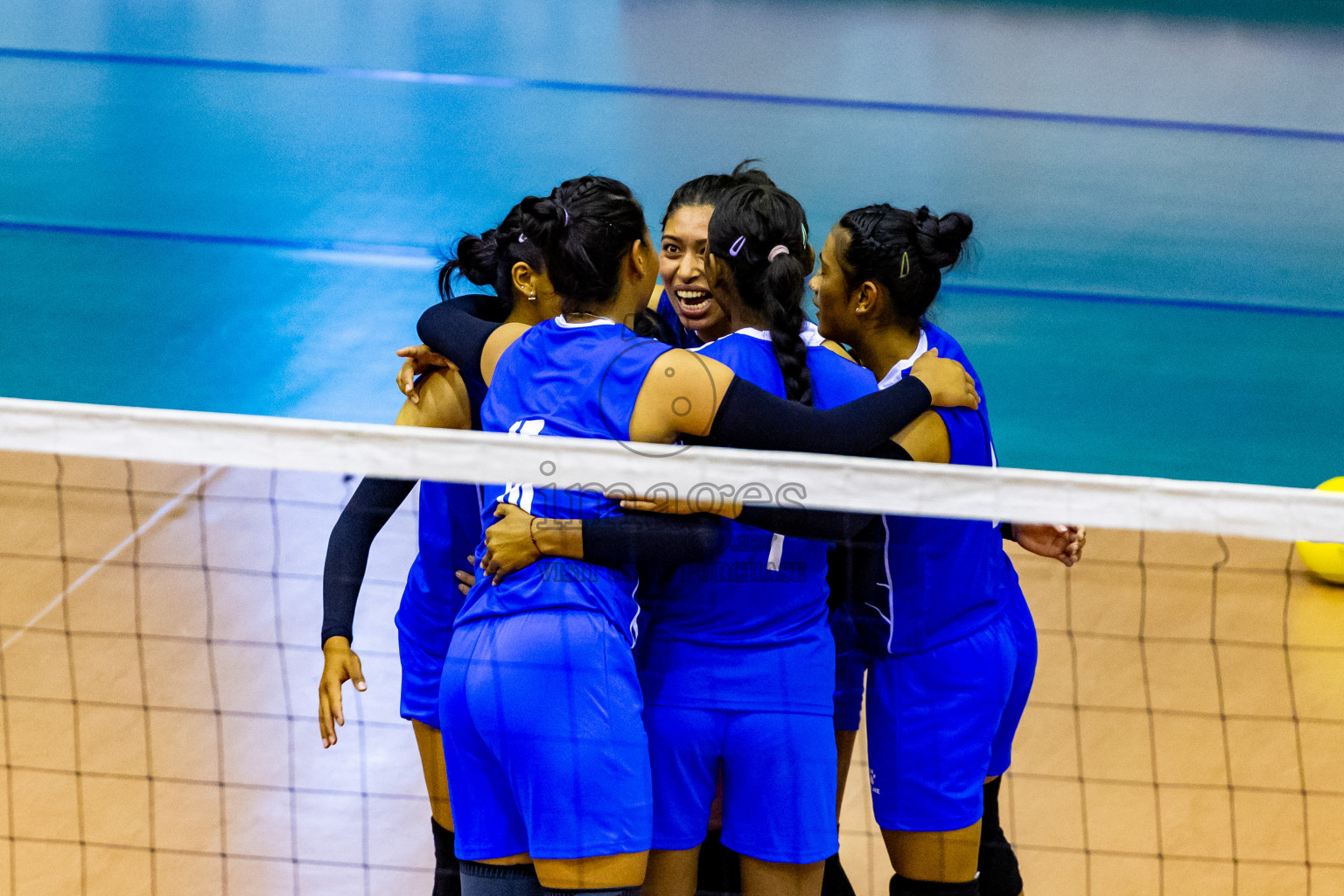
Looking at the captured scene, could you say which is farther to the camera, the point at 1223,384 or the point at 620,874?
the point at 1223,384

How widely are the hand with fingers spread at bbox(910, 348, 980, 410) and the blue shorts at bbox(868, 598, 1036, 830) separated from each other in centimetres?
51

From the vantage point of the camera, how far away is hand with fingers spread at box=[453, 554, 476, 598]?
244 centimetres

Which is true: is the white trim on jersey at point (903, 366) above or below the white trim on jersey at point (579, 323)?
below

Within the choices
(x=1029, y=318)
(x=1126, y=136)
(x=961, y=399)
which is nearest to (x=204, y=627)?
(x=961, y=399)

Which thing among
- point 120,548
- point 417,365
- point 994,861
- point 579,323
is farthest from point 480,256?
point 120,548

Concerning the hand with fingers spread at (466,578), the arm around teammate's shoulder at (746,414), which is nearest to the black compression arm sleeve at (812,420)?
the arm around teammate's shoulder at (746,414)

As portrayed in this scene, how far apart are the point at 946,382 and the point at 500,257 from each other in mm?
944

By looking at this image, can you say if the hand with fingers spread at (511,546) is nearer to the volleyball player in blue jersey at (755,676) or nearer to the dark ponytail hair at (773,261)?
the volleyball player in blue jersey at (755,676)

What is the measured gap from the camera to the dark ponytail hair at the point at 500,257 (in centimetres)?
248

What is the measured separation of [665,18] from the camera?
13.2 m

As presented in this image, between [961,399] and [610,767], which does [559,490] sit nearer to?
[610,767]

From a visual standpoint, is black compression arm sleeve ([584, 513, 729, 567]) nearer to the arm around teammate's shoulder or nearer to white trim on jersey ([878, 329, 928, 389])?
the arm around teammate's shoulder

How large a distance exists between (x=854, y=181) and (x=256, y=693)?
5.86 m

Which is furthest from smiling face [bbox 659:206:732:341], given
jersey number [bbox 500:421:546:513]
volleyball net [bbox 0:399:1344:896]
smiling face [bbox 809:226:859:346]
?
volleyball net [bbox 0:399:1344:896]
